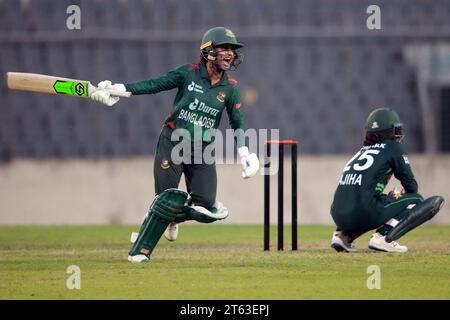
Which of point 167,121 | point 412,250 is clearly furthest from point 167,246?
point 412,250

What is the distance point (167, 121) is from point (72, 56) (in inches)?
202

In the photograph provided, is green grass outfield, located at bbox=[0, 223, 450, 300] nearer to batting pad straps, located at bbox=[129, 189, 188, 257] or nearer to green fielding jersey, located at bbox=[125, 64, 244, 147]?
batting pad straps, located at bbox=[129, 189, 188, 257]

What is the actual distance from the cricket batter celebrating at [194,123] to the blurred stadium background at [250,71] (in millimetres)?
4535

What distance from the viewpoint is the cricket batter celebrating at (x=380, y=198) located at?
9.93m

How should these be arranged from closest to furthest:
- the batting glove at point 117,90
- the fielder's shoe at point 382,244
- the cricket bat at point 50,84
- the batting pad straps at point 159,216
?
the batting pad straps at point 159,216 → the batting glove at point 117,90 → the cricket bat at point 50,84 → the fielder's shoe at point 382,244

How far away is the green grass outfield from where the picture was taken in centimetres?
773

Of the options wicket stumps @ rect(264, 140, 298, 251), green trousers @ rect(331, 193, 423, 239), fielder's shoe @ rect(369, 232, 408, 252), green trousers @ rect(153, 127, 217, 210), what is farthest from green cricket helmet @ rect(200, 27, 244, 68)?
fielder's shoe @ rect(369, 232, 408, 252)

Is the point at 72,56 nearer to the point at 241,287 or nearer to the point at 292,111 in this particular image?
the point at 292,111

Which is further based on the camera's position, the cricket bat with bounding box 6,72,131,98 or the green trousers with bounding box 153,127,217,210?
the green trousers with bounding box 153,127,217,210

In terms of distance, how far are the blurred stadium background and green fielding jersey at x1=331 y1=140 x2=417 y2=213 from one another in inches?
177

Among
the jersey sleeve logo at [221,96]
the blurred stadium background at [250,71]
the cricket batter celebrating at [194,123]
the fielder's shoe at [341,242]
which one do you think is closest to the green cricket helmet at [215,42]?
the cricket batter celebrating at [194,123]

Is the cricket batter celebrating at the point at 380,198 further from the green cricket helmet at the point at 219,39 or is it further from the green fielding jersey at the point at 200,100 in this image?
the green cricket helmet at the point at 219,39

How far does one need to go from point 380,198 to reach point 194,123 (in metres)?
1.73

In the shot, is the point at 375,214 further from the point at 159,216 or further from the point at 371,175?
the point at 159,216
